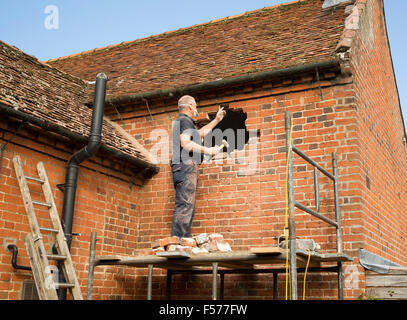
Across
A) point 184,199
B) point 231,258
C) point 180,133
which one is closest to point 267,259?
point 231,258

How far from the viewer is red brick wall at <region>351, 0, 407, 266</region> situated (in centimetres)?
723

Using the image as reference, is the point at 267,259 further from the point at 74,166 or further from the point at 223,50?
the point at 223,50

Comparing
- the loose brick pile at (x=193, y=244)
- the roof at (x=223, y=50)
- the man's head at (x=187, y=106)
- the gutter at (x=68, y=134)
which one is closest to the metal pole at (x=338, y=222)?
the loose brick pile at (x=193, y=244)

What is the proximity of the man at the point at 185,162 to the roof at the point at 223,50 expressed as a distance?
5.30 ft

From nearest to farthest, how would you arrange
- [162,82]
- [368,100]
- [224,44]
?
[368,100], [162,82], [224,44]

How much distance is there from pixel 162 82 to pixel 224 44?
1.71 metres

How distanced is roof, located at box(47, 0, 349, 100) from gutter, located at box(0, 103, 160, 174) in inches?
57.2

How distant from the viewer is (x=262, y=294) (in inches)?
270

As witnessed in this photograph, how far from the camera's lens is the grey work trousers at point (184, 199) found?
640 cm

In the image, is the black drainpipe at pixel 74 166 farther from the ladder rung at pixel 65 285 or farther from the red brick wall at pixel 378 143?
the red brick wall at pixel 378 143

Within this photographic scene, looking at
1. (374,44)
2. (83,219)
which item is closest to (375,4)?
(374,44)

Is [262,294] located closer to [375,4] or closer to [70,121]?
[70,121]

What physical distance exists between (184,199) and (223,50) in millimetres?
3904

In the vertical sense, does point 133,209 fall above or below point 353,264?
above
